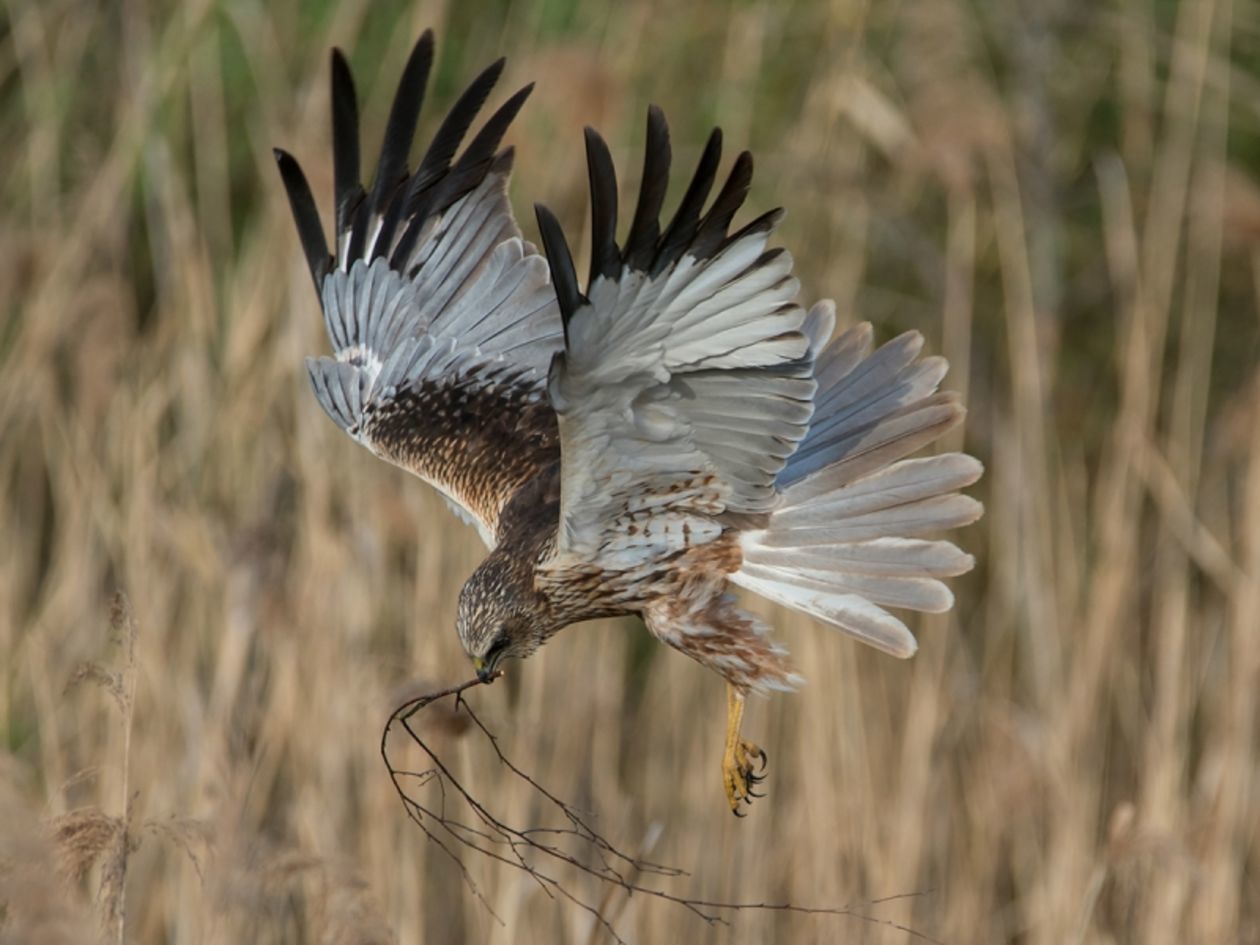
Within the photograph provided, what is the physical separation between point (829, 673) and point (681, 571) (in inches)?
36.1

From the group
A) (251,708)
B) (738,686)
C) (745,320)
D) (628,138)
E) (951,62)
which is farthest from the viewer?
(628,138)

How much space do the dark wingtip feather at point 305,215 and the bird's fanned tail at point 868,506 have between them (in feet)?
3.25

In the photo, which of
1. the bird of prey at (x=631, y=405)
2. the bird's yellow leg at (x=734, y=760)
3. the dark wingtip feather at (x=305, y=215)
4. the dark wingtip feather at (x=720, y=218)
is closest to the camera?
the dark wingtip feather at (x=720, y=218)

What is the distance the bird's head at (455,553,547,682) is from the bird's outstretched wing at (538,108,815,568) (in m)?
0.10

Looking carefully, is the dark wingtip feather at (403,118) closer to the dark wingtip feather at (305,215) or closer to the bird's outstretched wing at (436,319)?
the bird's outstretched wing at (436,319)

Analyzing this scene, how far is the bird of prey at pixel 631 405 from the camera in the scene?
2396 millimetres

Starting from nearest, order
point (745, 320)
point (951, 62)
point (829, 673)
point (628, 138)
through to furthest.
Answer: point (745, 320)
point (829, 673)
point (951, 62)
point (628, 138)

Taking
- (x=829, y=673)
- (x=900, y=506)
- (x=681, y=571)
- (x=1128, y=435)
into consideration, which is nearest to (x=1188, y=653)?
(x=1128, y=435)

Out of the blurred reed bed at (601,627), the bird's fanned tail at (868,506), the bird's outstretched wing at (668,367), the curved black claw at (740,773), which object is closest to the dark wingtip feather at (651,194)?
the bird's outstretched wing at (668,367)

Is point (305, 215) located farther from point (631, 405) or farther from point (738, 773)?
A: point (738, 773)

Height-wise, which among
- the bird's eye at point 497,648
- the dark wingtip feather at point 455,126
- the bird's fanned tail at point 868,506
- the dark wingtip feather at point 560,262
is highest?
the dark wingtip feather at point 455,126

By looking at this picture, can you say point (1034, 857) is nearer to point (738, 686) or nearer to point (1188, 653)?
point (1188, 653)

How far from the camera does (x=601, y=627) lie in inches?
157

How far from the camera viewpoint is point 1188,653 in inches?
160
